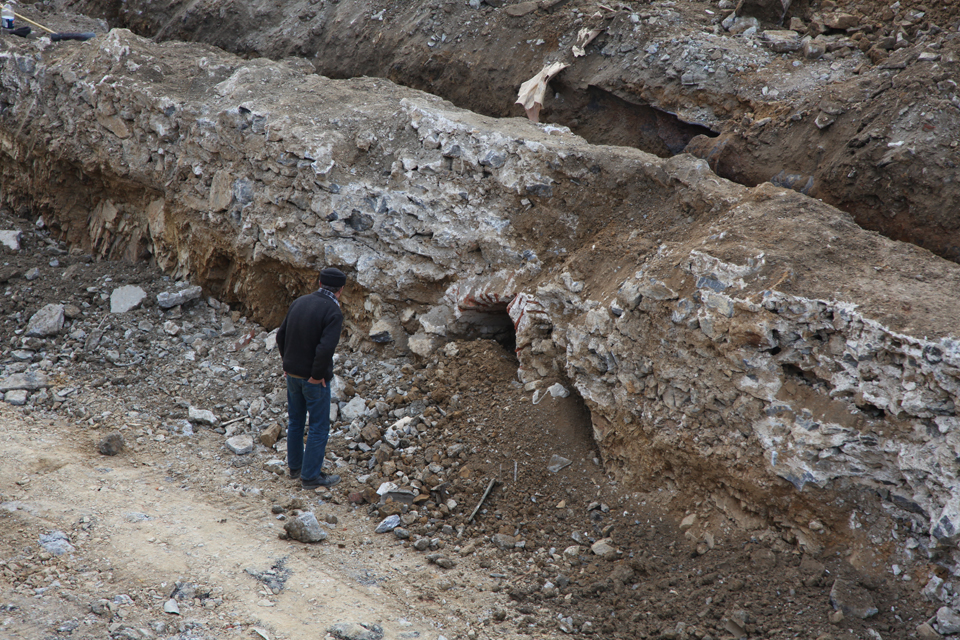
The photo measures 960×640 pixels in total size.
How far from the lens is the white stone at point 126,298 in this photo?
6.72 meters

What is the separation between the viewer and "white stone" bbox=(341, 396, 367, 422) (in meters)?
5.45

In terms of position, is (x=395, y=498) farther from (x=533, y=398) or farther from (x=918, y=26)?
(x=918, y=26)

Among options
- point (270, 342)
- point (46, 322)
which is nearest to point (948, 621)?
point (270, 342)

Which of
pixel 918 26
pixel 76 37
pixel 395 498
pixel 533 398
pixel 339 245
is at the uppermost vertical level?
pixel 918 26

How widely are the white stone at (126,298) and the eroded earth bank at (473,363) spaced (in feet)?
0.36

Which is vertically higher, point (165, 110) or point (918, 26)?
point (918, 26)

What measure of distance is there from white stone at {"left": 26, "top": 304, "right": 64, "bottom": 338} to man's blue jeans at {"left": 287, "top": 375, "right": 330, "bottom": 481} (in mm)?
3280

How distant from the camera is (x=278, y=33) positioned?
8.45 meters

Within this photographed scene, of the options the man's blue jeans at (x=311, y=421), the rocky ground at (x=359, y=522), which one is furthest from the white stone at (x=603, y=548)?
the man's blue jeans at (x=311, y=421)

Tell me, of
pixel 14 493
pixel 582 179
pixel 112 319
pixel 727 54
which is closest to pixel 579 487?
pixel 582 179

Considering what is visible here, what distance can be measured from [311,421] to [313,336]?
630mm

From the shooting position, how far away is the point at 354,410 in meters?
5.49

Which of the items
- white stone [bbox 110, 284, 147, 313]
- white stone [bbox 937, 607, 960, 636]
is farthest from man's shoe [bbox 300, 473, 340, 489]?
Result: white stone [bbox 937, 607, 960, 636]

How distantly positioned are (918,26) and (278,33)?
23.0ft
